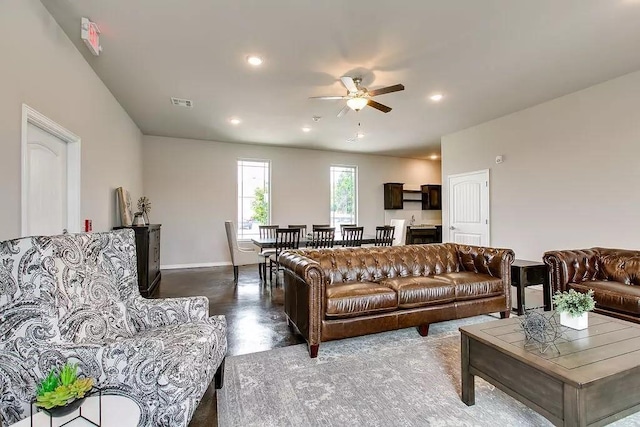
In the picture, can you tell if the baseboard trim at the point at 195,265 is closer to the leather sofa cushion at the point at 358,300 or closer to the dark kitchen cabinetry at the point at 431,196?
the leather sofa cushion at the point at 358,300

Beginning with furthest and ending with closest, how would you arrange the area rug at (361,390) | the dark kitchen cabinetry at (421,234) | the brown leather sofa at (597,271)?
the dark kitchen cabinetry at (421,234)
the brown leather sofa at (597,271)
the area rug at (361,390)

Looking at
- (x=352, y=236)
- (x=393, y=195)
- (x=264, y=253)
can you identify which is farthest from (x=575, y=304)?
(x=393, y=195)

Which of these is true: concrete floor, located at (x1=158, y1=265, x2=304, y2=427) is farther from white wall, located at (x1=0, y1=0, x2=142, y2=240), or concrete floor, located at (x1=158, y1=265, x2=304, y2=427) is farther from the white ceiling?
the white ceiling

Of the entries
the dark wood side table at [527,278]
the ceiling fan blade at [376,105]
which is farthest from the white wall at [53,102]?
the dark wood side table at [527,278]

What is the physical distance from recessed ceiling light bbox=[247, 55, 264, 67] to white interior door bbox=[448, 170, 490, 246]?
15.2 feet

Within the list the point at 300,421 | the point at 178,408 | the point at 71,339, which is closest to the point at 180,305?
the point at 71,339

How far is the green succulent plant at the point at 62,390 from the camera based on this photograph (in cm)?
92

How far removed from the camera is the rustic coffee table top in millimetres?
1456

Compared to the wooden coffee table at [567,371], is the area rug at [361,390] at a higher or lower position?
lower

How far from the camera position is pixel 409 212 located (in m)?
9.21

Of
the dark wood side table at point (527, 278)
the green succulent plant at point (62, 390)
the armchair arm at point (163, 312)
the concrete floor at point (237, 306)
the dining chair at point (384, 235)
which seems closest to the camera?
Answer: the green succulent plant at point (62, 390)

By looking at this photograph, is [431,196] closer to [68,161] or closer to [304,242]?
[304,242]

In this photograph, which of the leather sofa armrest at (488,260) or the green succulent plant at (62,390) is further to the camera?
the leather sofa armrest at (488,260)

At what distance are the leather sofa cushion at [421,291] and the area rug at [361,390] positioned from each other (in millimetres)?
362
